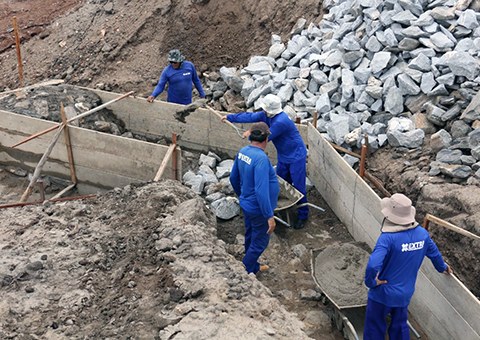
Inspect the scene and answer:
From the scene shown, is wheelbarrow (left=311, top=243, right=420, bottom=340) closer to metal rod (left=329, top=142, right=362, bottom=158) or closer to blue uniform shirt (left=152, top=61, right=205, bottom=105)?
metal rod (left=329, top=142, right=362, bottom=158)

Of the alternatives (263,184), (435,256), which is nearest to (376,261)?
(435,256)

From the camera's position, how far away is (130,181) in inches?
332

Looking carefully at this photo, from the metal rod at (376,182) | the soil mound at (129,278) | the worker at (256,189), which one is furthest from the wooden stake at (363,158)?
the soil mound at (129,278)

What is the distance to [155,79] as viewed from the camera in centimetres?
1150

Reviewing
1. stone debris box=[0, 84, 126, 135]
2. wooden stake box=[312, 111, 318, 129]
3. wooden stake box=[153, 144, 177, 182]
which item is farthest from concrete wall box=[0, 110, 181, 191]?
wooden stake box=[312, 111, 318, 129]

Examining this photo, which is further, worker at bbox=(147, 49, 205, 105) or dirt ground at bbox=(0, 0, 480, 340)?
worker at bbox=(147, 49, 205, 105)

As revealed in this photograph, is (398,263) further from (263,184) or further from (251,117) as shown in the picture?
(251,117)

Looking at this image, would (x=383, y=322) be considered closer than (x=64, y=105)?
Yes

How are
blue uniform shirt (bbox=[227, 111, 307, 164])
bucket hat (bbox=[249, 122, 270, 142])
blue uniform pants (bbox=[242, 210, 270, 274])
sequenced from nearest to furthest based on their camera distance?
bucket hat (bbox=[249, 122, 270, 142])
blue uniform pants (bbox=[242, 210, 270, 274])
blue uniform shirt (bbox=[227, 111, 307, 164])

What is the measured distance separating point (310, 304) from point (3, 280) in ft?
10.5

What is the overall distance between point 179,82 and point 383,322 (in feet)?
18.1

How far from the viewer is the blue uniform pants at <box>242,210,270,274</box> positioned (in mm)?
6238

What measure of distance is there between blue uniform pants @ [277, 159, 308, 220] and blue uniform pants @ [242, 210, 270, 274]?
1292 millimetres

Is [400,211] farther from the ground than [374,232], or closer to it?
farther from the ground
